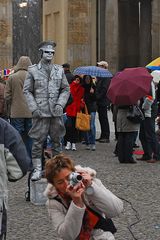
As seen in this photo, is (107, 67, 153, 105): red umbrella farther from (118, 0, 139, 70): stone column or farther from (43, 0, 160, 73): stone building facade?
(118, 0, 139, 70): stone column

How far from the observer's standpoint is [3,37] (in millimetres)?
23578

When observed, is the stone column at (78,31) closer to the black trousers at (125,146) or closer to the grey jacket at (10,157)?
the black trousers at (125,146)

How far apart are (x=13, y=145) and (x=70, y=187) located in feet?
2.44

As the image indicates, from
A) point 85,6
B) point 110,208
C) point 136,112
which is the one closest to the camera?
point 110,208

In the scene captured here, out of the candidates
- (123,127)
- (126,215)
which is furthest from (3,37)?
(126,215)

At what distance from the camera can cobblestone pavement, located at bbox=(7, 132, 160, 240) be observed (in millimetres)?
7480

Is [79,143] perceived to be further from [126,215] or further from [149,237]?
[149,237]

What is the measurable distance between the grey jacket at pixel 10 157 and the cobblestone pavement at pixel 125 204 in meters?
2.30

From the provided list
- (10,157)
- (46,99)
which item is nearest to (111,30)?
(46,99)

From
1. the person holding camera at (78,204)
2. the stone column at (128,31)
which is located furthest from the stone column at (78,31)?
the person holding camera at (78,204)

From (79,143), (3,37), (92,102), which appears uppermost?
(3,37)

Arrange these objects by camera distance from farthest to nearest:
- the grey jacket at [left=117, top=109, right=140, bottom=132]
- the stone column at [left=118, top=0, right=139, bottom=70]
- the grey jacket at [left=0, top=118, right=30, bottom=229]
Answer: the stone column at [left=118, top=0, right=139, bottom=70] → the grey jacket at [left=117, top=109, right=140, bottom=132] → the grey jacket at [left=0, top=118, right=30, bottom=229]

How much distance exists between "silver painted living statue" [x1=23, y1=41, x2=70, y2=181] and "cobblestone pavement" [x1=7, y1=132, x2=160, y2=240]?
85 cm

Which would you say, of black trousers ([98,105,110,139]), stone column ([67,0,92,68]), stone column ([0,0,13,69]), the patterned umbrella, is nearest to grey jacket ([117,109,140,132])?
the patterned umbrella
